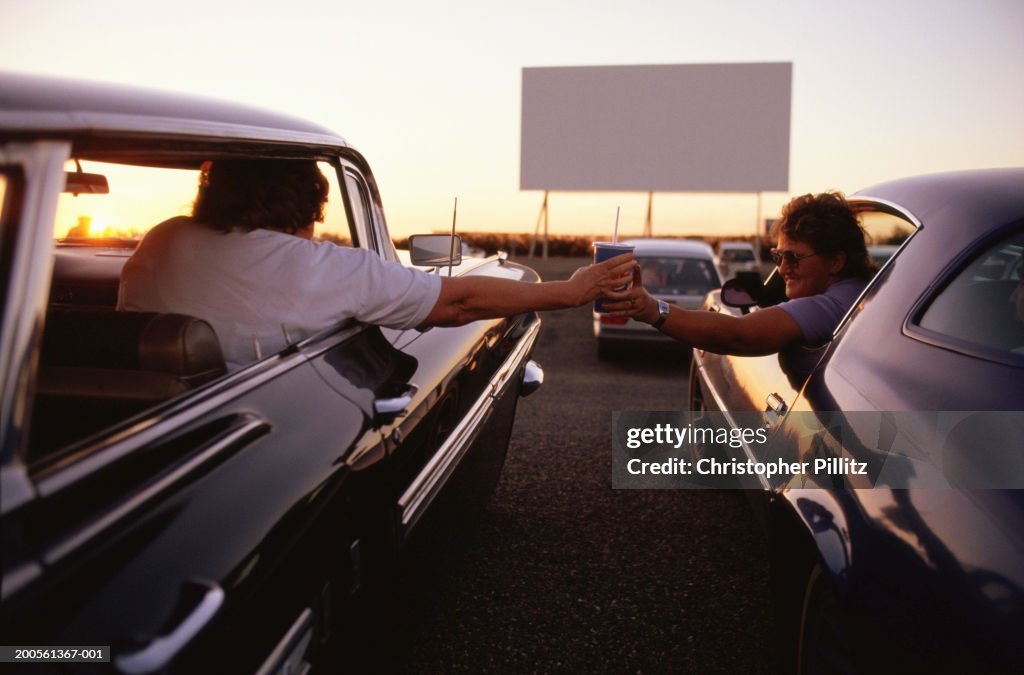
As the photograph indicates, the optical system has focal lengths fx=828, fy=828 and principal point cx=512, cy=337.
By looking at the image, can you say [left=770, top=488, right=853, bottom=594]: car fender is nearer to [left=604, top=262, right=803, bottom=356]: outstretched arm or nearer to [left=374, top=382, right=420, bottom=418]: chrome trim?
[left=604, top=262, right=803, bottom=356]: outstretched arm

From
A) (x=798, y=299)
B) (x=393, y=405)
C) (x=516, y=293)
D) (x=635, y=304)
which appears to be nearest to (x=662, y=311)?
(x=635, y=304)

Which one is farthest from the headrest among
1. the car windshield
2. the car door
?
the car windshield

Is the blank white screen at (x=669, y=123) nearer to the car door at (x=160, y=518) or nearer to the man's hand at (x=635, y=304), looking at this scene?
the man's hand at (x=635, y=304)

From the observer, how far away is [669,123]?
126 ft

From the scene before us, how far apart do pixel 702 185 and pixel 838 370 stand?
36.6 metres

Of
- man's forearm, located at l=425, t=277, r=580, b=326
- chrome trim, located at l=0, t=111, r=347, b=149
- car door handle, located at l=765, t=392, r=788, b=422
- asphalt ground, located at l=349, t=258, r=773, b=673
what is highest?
chrome trim, located at l=0, t=111, r=347, b=149

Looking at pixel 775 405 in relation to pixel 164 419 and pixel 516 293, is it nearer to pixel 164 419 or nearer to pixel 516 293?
pixel 516 293

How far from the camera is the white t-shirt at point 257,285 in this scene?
221 cm

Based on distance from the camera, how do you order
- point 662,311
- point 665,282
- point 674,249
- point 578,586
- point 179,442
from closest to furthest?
point 179,442, point 662,311, point 578,586, point 665,282, point 674,249

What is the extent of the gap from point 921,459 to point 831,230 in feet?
5.33

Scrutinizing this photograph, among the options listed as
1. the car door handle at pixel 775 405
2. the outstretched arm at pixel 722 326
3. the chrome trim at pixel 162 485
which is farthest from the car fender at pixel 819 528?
the chrome trim at pixel 162 485

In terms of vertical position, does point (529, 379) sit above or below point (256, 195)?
below

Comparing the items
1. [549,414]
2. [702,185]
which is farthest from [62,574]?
[702,185]

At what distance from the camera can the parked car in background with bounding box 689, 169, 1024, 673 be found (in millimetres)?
1461
